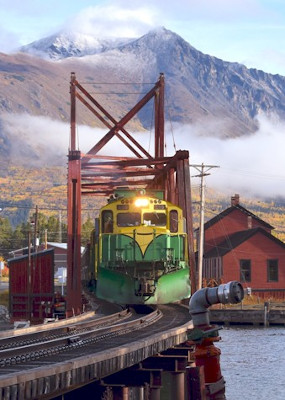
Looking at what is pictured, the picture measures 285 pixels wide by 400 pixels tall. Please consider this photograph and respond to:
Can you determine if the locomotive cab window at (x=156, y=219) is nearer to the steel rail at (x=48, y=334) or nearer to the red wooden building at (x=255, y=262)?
the steel rail at (x=48, y=334)

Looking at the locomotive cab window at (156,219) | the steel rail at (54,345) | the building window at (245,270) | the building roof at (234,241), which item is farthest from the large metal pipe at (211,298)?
the building roof at (234,241)

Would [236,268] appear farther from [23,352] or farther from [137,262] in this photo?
[23,352]

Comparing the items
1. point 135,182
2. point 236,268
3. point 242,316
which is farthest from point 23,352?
point 236,268

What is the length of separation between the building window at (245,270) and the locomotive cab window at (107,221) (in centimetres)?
5064

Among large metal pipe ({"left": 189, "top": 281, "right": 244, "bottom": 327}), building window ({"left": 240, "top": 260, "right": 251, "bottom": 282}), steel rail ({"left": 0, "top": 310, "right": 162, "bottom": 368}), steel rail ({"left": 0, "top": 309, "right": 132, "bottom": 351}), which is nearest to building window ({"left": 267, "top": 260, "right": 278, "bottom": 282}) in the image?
building window ({"left": 240, "top": 260, "right": 251, "bottom": 282})

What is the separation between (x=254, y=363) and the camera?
156 feet

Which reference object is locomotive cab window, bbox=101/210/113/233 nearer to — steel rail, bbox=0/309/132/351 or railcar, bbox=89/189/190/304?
railcar, bbox=89/189/190/304

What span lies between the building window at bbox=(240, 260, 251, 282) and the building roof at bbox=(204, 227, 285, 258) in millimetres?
1720

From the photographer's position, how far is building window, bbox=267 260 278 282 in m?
89.5

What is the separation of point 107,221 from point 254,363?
40.2 feet

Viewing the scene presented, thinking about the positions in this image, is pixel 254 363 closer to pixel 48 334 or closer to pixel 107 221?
pixel 107 221

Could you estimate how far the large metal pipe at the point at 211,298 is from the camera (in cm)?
1664

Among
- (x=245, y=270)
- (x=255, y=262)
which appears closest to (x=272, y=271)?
(x=255, y=262)

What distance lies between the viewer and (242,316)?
7294 centimetres
